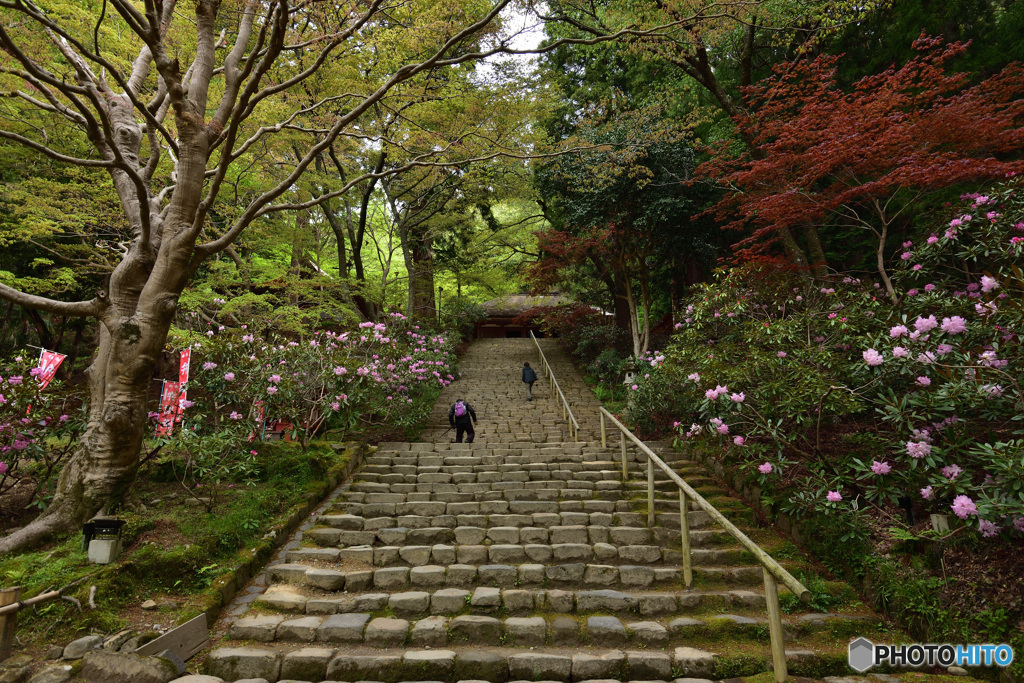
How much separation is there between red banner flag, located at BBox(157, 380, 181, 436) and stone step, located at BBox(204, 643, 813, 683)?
2.96 metres

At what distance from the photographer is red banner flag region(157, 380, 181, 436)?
502cm

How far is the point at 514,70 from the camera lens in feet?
31.1

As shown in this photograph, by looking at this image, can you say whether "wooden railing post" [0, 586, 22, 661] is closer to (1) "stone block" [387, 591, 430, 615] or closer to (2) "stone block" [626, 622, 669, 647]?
(1) "stone block" [387, 591, 430, 615]

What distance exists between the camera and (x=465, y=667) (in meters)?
2.99

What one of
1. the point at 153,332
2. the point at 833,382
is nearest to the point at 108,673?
the point at 153,332

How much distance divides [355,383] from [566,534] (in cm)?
432

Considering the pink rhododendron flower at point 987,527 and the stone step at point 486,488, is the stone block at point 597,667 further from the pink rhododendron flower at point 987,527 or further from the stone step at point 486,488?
the pink rhododendron flower at point 987,527

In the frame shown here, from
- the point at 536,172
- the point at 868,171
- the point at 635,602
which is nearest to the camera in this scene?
the point at 635,602

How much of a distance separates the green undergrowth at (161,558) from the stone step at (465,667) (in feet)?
2.56

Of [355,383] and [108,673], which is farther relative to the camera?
[355,383]

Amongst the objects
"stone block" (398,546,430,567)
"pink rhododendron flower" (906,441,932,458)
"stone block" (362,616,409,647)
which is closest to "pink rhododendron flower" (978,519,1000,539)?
"pink rhododendron flower" (906,441,932,458)

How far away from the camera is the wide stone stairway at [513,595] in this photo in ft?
9.84

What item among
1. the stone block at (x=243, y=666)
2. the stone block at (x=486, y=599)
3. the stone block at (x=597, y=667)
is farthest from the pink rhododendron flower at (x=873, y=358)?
the stone block at (x=243, y=666)

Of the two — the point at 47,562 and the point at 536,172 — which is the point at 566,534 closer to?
the point at 47,562
